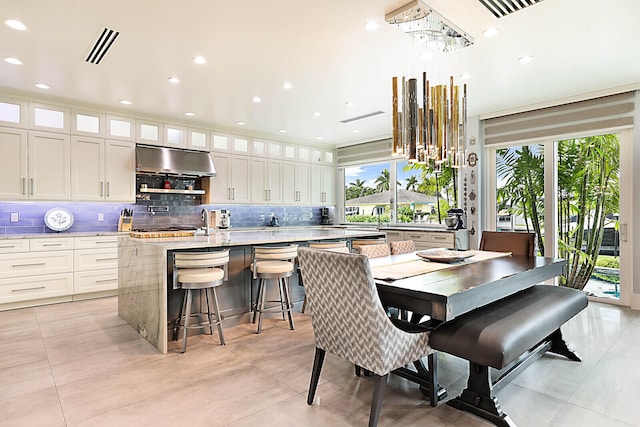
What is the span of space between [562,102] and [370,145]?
11.3 feet

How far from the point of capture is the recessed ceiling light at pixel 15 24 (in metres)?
2.80

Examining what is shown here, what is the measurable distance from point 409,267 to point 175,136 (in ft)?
15.6

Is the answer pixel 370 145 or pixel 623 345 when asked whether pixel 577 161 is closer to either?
pixel 623 345

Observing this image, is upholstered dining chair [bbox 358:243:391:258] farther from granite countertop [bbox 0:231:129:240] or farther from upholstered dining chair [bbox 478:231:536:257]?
granite countertop [bbox 0:231:129:240]

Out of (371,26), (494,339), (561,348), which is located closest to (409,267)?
(494,339)

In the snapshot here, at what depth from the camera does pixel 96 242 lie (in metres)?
4.87

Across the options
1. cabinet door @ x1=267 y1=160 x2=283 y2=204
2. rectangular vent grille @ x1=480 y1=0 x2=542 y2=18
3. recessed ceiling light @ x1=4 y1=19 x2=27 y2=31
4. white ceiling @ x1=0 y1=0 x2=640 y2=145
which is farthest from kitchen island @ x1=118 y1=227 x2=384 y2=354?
cabinet door @ x1=267 y1=160 x2=283 y2=204

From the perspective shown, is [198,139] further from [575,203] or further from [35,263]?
[575,203]

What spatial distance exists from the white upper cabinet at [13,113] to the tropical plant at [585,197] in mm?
7097

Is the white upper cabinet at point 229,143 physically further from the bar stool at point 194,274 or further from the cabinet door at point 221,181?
the bar stool at point 194,274

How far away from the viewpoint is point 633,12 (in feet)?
8.75

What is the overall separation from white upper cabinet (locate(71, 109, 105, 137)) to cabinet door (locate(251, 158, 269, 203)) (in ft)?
8.17

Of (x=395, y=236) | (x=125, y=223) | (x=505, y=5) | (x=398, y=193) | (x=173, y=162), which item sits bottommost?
(x=395, y=236)

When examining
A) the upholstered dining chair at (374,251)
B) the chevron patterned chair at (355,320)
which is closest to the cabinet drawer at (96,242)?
the upholstered dining chair at (374,251)
